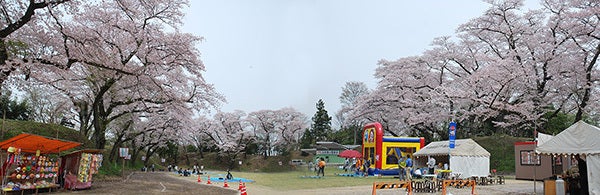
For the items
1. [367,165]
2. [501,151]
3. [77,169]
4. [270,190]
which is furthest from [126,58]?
[501,151]

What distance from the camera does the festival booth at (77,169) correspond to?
14.4 metres

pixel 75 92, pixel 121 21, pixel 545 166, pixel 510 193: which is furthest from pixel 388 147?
pixel 75 92

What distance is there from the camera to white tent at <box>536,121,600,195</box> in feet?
35.3

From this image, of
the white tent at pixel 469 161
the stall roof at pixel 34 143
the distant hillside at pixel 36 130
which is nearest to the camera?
the stall roof at pixel 34 143

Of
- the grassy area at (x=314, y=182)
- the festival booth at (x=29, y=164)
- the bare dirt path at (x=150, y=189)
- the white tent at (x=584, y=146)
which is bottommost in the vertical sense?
the bare dirt path at (x=150, y=189)

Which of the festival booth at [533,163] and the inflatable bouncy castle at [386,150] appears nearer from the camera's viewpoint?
the festival booth at [533,163]

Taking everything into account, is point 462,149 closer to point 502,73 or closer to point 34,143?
point 502,73

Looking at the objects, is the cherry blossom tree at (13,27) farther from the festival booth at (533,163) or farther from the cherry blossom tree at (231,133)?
the cherry blossom tree at (231,133)

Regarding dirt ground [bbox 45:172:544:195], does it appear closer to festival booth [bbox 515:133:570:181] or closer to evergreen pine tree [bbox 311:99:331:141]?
festival booth [bbox 515:133:570:181]

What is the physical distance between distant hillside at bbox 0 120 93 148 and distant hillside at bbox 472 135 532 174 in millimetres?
26328

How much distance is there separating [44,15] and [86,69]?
6.94m

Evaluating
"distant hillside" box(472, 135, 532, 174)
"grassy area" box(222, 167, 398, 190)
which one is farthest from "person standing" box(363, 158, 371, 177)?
"distant hillside" box(472, 135, 532, 174)

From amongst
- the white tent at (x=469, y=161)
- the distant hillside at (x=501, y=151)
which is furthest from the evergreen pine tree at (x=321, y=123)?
the white tent at (x=469, y=161)

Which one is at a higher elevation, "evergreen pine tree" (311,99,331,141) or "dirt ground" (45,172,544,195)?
"evergreen pine tree" (311,99,331,141)
